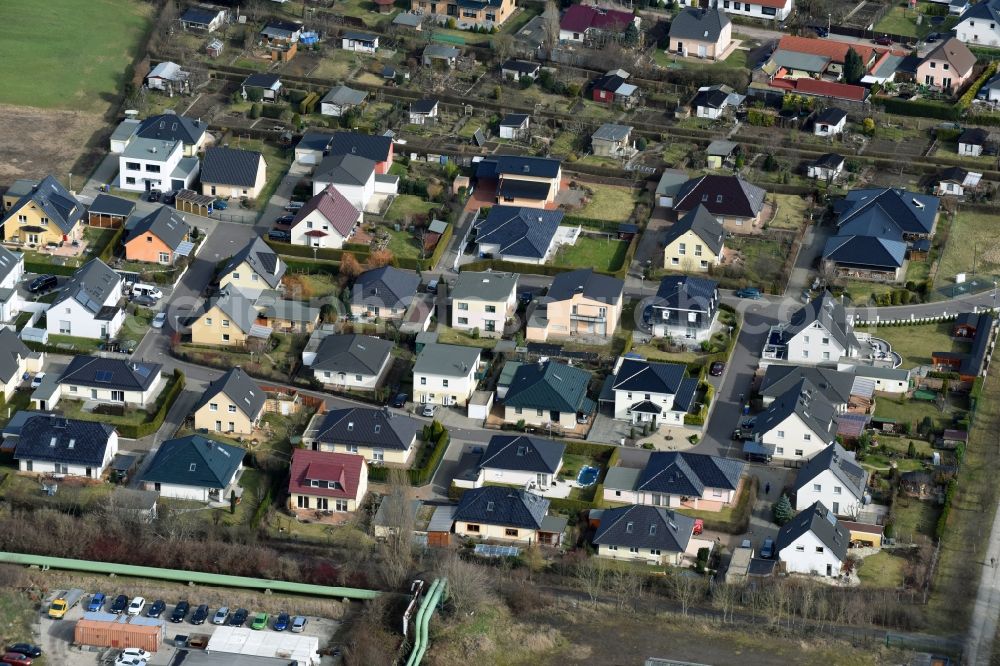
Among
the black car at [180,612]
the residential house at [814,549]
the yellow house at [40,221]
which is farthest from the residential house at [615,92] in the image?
the black car at [180,612]

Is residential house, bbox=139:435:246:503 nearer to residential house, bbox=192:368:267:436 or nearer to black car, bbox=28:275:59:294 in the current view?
residential house, bbox=192:368:267:436

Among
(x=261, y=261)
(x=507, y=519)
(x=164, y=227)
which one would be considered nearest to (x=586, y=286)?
(x=261, y=261)

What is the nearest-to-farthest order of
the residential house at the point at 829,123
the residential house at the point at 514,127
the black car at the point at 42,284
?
the black car at the point at 42,284, the residential house at the point at 514,127, the residential house at the point at 829,123

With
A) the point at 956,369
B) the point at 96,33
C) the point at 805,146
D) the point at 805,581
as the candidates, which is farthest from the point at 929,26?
the point at 805,581

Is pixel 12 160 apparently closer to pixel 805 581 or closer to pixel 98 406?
pixel 98 406

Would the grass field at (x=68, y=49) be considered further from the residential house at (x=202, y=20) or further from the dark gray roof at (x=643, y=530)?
the dark gray roof at (x=643, y=530)

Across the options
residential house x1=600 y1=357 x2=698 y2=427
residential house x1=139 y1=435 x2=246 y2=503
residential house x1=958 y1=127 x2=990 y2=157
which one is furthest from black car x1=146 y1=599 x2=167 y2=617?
residential house x1=958 y1=127 x2=990 y2=157
